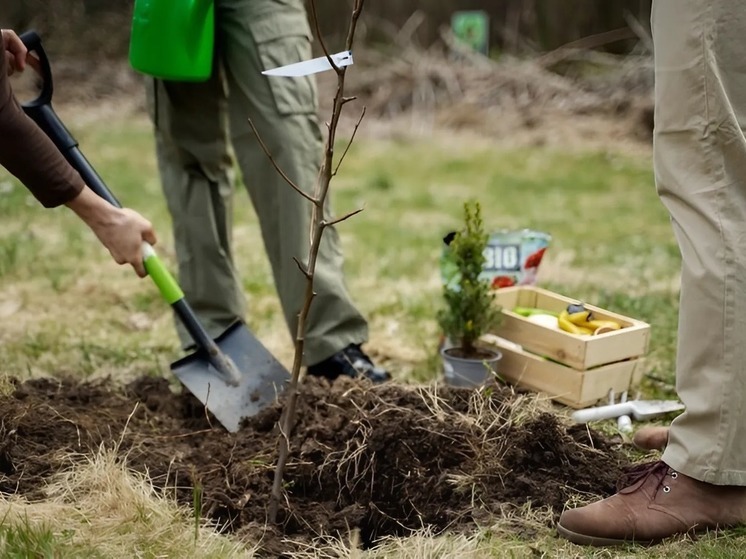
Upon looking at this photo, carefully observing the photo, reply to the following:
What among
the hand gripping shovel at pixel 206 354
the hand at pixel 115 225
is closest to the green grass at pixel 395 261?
the hand gripping shovel at pixel 206 354

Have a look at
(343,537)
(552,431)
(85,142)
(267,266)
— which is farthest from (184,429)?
(85,142)

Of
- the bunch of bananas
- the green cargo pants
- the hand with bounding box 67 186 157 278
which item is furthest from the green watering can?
the bunch of bananas

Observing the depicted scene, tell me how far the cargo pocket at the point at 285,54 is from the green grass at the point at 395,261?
1038 mm

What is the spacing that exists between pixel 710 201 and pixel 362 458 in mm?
1063

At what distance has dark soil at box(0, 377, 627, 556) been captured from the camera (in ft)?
7.60

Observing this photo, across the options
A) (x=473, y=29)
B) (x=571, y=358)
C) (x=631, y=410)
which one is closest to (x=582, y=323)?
(x=571, y=358)

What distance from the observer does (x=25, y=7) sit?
33.4 ft

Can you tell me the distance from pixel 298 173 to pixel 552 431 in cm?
115

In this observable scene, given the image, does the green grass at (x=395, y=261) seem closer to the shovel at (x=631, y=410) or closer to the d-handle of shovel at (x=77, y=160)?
the shovel at (x=631, y=410)

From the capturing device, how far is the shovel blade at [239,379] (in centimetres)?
284

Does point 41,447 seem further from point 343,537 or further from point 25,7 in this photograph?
point 25,7

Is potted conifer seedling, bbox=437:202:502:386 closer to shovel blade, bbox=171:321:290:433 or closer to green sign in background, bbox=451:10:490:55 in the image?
shovel blade, bbox=171:321:290:433

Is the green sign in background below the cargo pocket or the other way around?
the other way around

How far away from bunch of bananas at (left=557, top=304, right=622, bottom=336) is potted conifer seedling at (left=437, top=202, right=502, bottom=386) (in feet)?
0.73
